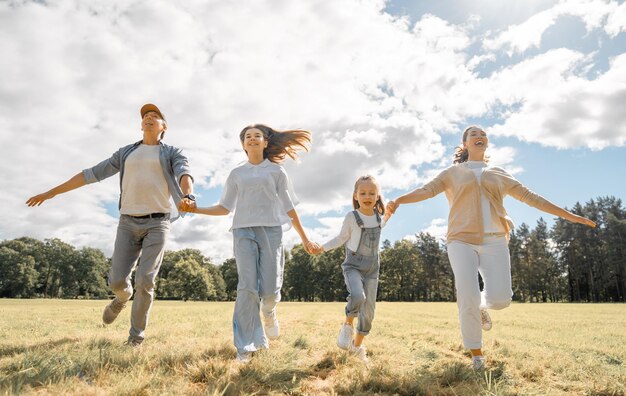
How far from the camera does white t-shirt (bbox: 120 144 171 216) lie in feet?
18.5

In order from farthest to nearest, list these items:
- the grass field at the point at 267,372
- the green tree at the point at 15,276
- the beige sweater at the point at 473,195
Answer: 1. the green tree at the point at 15,276
2. the beige sweater at the point at 473,195
3. the grass field at the point at 267,372

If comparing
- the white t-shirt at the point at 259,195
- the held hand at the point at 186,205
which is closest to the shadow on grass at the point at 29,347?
the held hand at the point at 186,205

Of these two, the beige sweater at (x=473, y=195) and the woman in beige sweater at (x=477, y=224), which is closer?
the woman in beige sweater at (x=477, y=224)

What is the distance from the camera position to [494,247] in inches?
206

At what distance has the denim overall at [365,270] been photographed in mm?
5824

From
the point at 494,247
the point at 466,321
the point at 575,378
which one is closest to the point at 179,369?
the point at 466,321

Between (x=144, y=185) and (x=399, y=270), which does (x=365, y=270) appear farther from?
(x=399, y=270)

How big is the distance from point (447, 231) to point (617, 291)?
82782 mm

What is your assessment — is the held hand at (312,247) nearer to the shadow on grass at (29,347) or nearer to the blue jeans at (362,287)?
the blue jeans at (362,287)

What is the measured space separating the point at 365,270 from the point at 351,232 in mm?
591

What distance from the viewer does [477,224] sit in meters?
5.19

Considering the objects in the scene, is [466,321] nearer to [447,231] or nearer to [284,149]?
[447,231]

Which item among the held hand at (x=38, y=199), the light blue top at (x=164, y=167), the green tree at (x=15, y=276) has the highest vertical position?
the light blue top at (x=164, y=167)

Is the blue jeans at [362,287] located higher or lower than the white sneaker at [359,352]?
higher
